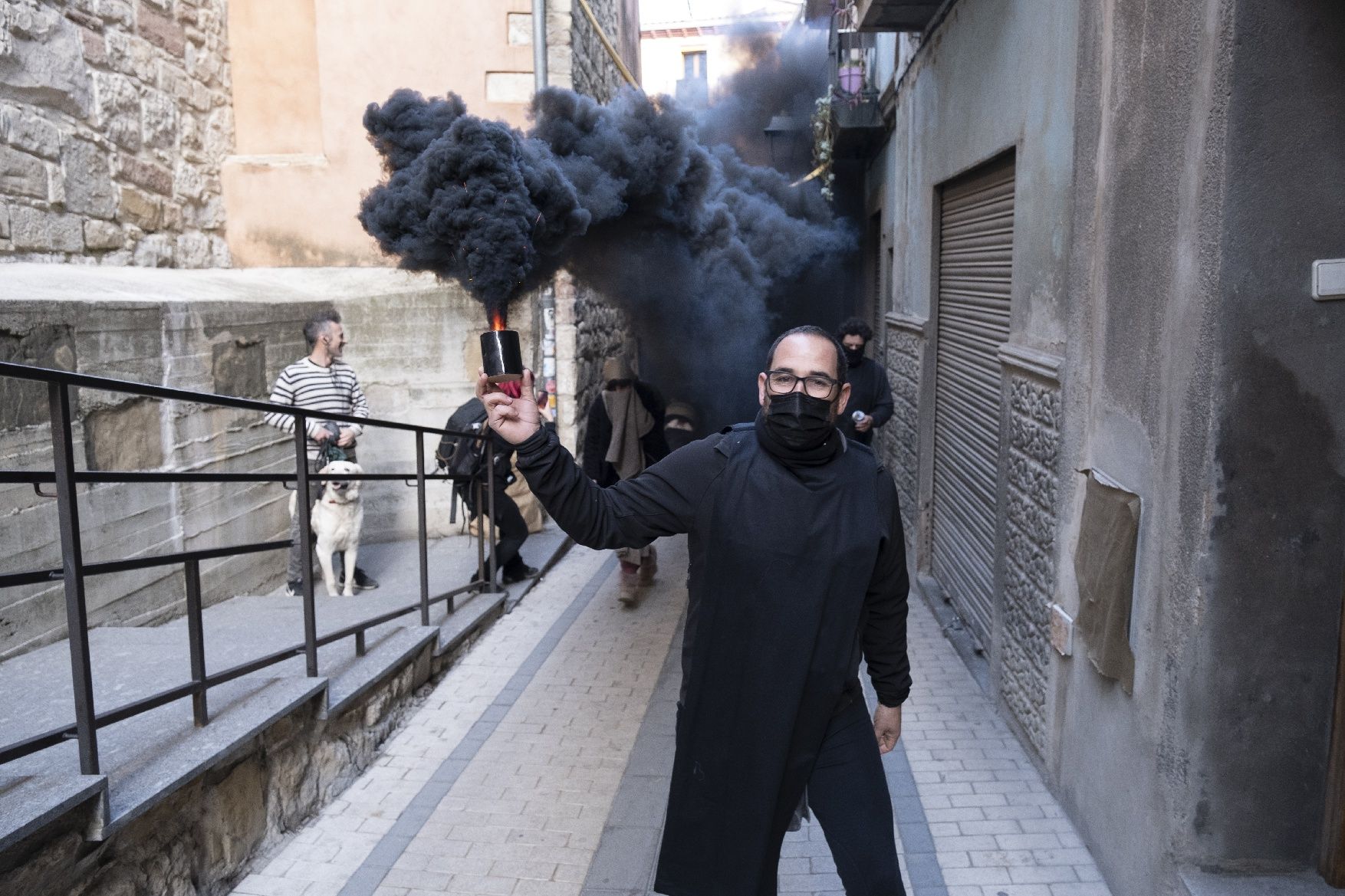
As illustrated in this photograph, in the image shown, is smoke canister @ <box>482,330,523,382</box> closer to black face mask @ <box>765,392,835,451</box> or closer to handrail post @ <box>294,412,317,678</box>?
black face mask @ <box>765,392,835,451</box>

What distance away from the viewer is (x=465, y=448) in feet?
22.3

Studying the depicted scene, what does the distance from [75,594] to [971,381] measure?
186 inches

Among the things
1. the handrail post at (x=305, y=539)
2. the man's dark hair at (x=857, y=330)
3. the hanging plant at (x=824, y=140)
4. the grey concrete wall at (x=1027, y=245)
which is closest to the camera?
the handrail post at (x=305, y=539)

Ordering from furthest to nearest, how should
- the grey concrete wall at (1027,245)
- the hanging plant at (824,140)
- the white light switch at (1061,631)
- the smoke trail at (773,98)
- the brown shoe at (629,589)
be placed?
the smoke trail at (773,98) < the hanging plant at (824,140) < the brown shoe at (629,589) < the grey concrete wall at (1027,245) < the white light switch at (1061,631)

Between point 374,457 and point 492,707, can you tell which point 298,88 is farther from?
point 492,707

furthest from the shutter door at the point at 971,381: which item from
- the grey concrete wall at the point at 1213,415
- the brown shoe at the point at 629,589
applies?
the brown shoe at the point at 629,589

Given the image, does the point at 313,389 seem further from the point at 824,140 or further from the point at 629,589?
the point at 824,140

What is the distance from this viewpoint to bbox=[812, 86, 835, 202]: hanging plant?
1224 cm

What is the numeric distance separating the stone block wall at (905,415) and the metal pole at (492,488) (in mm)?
2776

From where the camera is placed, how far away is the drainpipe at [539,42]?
8.97 metres

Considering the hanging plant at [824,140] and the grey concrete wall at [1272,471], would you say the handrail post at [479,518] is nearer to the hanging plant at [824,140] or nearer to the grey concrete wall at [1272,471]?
the grey concrete wall at [1272,471]

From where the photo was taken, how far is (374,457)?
8875mm

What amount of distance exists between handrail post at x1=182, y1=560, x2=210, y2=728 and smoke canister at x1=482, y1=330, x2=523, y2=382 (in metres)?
1.47

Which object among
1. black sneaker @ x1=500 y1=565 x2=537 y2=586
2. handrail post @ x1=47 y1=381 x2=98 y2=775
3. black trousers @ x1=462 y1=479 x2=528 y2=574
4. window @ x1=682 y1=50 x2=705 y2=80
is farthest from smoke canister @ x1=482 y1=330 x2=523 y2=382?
window @ x1=682 y1=50 x2=705 y2=80
